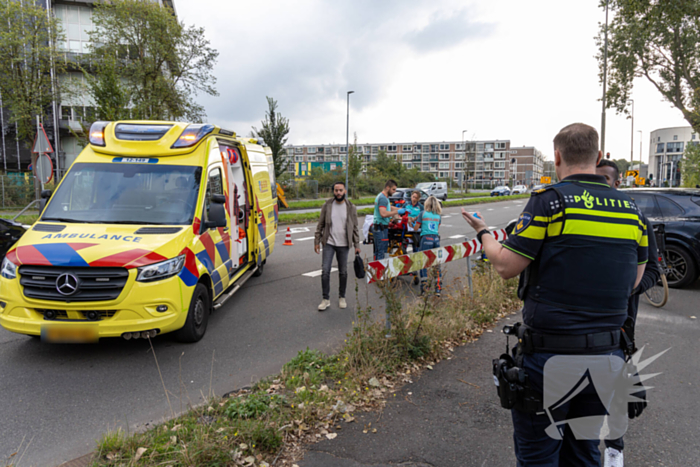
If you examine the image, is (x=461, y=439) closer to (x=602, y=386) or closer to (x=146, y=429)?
(x=602, y=386)

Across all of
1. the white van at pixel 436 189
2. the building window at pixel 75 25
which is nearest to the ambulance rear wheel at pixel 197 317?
the white van at pixel 436 189

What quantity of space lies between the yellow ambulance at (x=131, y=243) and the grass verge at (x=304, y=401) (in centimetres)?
154

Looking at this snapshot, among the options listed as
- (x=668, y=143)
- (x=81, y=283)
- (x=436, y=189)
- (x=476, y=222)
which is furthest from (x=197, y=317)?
(x=668, y=143)

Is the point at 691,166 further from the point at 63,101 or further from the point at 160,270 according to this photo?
the point at 63,101

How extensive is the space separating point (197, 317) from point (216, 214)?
4.18 ft

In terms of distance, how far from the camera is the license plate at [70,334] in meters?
4.37

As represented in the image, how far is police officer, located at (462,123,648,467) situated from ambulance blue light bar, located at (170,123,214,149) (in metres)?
4.86

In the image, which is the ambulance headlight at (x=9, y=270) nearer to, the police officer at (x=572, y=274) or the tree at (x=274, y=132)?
the police officer at (x=572, y=274)

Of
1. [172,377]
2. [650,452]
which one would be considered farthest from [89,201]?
[650,452]

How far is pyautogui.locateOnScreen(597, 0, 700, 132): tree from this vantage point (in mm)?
18719

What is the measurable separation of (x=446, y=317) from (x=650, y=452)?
259 cm

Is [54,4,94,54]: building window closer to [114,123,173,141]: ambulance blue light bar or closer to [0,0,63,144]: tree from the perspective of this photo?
[0,0,63,144]: tree

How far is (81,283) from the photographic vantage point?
429 cm

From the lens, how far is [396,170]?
73375 millimetres
